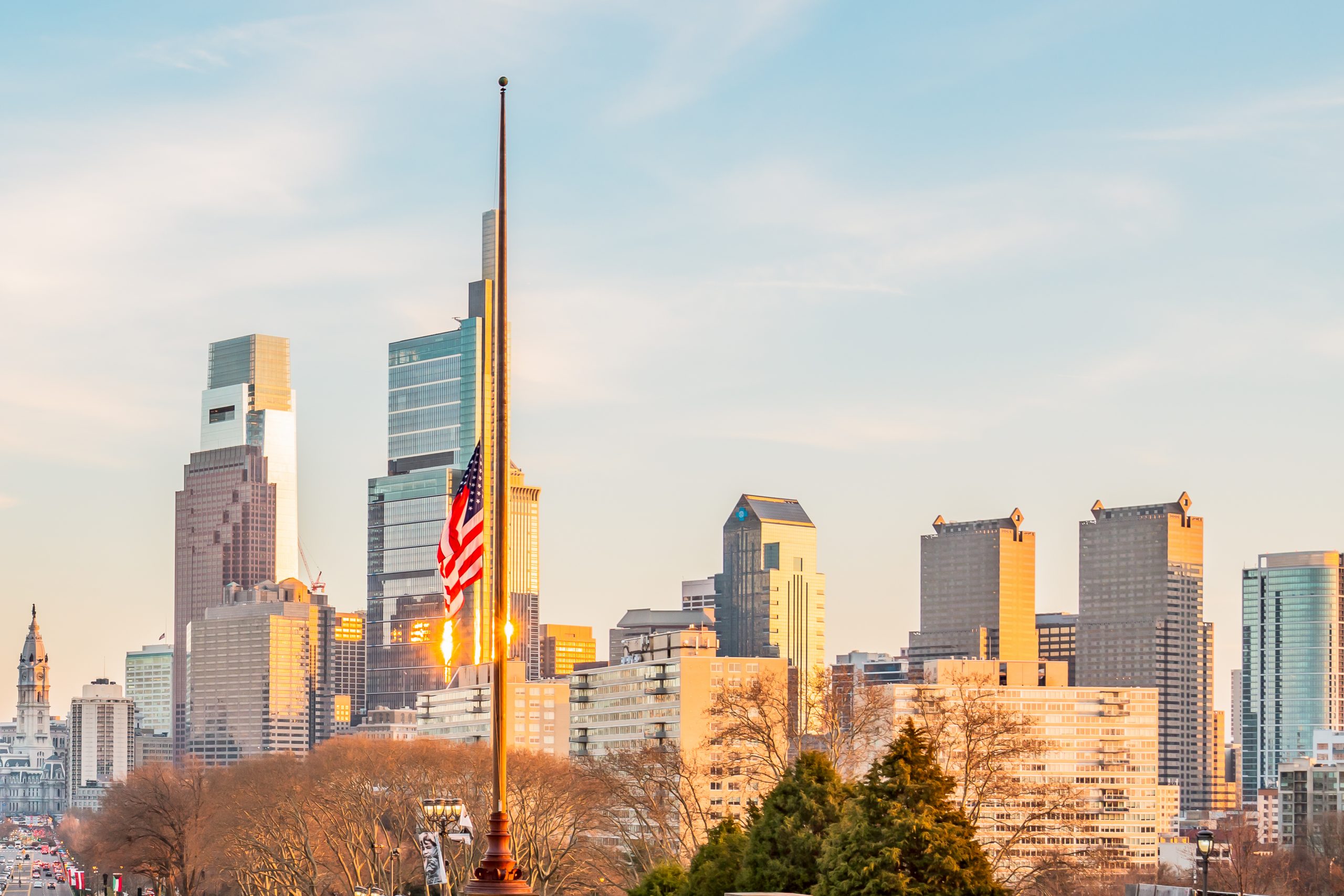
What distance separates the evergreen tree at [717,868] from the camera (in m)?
53.6

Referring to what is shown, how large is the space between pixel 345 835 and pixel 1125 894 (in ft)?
201

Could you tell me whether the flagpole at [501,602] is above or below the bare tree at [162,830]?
above

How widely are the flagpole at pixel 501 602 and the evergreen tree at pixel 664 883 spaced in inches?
988

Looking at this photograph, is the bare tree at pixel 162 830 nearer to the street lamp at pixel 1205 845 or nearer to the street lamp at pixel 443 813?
the street lamp at pixel 443 813

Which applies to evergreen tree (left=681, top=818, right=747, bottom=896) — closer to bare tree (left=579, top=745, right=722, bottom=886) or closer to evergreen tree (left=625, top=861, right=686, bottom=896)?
evergreen tree (left=625, top=861, right=686, bottom=896)

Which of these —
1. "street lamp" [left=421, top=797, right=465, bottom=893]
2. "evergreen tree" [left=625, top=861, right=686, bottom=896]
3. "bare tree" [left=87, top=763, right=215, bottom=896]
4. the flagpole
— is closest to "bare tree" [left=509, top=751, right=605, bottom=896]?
"street lamp" [left=421, top=797, right=465, bottom=893]

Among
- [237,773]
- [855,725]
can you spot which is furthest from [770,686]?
[237,773]

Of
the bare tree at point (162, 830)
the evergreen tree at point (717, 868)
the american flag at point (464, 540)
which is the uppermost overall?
the american flag at point (464, 540)

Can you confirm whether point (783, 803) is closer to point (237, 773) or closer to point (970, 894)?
point (970, 894)

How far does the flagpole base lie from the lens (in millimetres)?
31641

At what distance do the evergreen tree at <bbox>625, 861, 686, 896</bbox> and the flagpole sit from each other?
25084 mm

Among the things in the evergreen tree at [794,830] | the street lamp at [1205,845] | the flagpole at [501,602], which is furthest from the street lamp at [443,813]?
the flagpole at [501,602]

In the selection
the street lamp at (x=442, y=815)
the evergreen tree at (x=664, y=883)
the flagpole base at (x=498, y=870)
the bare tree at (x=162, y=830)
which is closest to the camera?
the flagpole base at (x=498, y=870)

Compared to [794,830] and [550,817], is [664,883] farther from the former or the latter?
[550,817]
